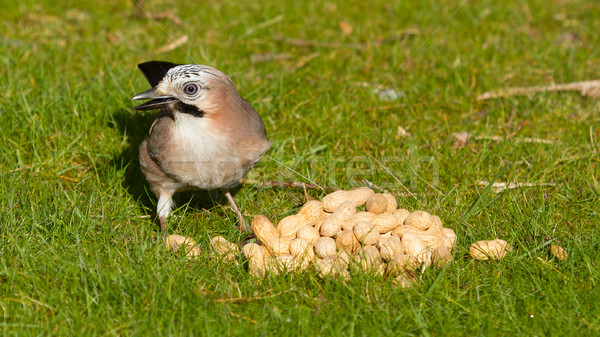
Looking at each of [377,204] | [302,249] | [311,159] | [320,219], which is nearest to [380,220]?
[377,204]

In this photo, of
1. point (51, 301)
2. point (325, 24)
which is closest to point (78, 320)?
point (51, 301)

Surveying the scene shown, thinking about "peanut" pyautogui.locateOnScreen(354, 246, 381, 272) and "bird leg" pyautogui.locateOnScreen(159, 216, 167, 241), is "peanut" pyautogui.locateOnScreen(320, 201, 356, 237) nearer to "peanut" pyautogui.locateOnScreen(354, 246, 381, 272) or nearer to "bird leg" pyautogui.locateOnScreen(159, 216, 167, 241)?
"peanut" pyautogui.locateOnScreen(354, 246, 381, 272)

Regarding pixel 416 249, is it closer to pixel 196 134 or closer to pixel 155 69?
pixel 196 134

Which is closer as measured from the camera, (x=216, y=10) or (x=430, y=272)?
(x=430, y=272)

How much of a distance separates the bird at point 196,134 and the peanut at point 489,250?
132cm

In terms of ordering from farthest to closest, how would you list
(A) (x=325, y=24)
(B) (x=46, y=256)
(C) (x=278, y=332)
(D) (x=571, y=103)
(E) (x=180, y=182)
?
(A) (x=325, y=24), (D) (x=571, y=103), (E) (x=180, y=182), (B) (x=46, y=256), (C) (x=278, y=332)

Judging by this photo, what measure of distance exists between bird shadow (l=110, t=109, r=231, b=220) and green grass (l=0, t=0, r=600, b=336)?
17mm

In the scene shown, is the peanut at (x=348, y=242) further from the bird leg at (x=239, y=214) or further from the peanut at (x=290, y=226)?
the bird leg at (x=239, y=214)

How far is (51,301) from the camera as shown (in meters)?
2.83

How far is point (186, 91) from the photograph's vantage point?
11.2 feet

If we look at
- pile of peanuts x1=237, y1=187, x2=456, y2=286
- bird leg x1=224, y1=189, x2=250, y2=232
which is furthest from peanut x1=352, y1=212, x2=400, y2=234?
bird leg x1=224, y1=189, x2=250, y2=232

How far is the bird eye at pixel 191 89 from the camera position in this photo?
11.2 feet

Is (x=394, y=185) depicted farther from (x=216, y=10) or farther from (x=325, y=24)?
(x=216, y=10)

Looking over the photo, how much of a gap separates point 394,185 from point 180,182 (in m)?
1.42
